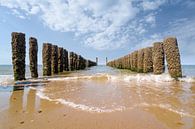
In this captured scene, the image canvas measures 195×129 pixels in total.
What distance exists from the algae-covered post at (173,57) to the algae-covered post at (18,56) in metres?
9.01

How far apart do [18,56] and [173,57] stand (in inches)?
372

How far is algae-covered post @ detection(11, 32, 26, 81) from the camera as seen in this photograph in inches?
503

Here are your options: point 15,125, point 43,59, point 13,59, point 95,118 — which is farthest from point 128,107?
point 43,59

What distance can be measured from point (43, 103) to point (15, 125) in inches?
70.1

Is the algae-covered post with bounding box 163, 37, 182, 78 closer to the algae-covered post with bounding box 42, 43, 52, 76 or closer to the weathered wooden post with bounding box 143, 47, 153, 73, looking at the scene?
the weathered wooden post with bounding box 143, 47, 153, 73

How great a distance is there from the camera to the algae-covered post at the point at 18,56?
503 inches

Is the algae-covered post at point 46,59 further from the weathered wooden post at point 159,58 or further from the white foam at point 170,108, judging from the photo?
the white foam at point 170,108

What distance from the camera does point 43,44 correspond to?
17906 millimetres

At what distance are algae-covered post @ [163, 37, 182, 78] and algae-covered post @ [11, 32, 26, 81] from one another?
29.6 feet

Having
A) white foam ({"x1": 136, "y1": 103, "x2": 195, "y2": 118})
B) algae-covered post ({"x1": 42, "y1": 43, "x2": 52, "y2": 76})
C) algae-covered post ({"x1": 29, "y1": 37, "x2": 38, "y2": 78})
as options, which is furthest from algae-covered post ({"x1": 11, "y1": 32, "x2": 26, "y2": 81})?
white foam ({"x1": 136, "y1": 103, "x2": 195, "y2": 118})

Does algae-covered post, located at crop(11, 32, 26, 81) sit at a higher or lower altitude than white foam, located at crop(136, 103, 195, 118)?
higher

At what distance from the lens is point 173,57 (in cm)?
1244

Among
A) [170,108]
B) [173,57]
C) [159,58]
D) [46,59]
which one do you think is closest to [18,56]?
[46,59]

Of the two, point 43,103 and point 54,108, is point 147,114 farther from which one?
point 43,103
